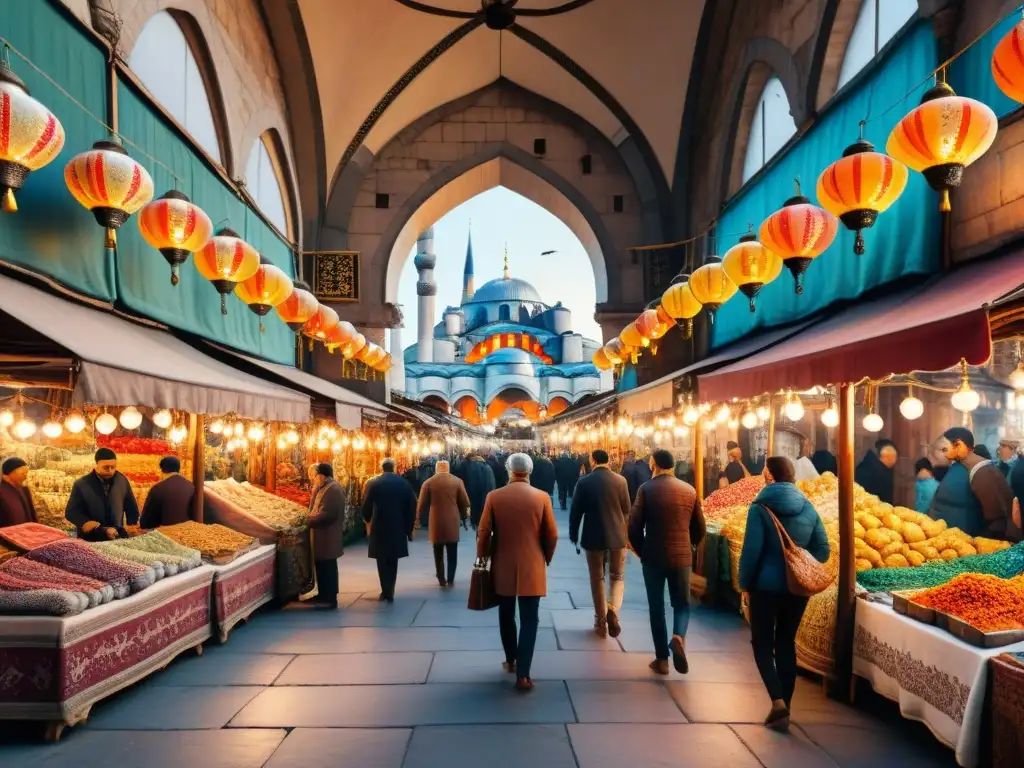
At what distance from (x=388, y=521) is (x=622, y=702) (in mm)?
3312

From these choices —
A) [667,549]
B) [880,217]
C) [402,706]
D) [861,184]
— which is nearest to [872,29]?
[880,217]

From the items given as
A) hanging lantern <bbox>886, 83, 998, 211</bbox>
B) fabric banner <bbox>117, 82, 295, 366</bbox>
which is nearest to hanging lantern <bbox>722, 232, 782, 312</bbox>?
hanging lantern <bbox>886, 83, 998, 211</bbox>

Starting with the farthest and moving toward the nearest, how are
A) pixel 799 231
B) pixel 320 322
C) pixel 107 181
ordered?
1. pixel 320 322
2. pixel 799 231
3. pixel 107 181

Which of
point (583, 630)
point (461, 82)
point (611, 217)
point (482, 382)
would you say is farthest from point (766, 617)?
point (482, 382)

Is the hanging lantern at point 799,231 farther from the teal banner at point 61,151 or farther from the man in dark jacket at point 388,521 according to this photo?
the teal banner at point 61,151

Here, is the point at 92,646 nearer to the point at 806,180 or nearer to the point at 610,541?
the point at 610,541

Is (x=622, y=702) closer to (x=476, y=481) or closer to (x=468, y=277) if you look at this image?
(x=476, y=481)

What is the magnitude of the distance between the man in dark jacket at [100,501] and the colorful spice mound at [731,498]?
5.53 m

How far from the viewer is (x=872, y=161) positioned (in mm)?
4406

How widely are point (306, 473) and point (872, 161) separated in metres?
10.4

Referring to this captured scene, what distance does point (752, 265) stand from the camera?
585cm

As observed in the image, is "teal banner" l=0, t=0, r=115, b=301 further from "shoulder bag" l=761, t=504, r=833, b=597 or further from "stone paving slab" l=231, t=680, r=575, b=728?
"shoulder bag" l=761, t=504, r=833, b=597

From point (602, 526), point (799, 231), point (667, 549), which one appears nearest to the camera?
point (667, 549)

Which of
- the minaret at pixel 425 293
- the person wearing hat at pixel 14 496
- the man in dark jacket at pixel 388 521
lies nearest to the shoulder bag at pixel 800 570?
the man in dark jacket at pixel 388 521
